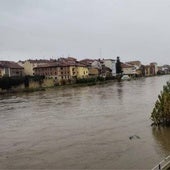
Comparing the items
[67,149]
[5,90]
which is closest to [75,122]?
[67,149]

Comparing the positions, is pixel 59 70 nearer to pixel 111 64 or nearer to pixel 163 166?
pixel 111 64

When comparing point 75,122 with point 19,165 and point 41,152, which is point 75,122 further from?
point 19,165

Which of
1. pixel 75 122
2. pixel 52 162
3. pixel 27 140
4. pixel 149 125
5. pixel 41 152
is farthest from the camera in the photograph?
pixel 75 122

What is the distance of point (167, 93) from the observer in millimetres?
18078

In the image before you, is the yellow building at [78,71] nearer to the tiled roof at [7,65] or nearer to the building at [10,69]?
the building at [10,69]

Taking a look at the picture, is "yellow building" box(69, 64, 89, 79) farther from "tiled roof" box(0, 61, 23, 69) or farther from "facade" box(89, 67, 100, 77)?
"tiled roof" box(0, 61, 23, 69)

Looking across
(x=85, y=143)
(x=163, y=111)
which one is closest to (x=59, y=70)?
(x=163, y=111)

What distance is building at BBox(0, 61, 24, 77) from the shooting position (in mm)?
86312

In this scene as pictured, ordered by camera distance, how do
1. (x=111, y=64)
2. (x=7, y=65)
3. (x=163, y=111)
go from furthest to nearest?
1. (x=111, y=64)
2. (x=7, y=65)
3. (x=163, y=111)

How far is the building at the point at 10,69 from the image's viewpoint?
86.3 meters

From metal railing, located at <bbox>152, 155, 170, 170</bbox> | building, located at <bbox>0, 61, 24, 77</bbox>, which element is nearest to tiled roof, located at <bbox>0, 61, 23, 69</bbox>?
building, located at <bbox>0, 61, 24, 77</bbox>

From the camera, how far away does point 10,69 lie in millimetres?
90312

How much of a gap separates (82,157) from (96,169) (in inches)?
63.0

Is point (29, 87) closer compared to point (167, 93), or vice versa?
point (167, 93)
